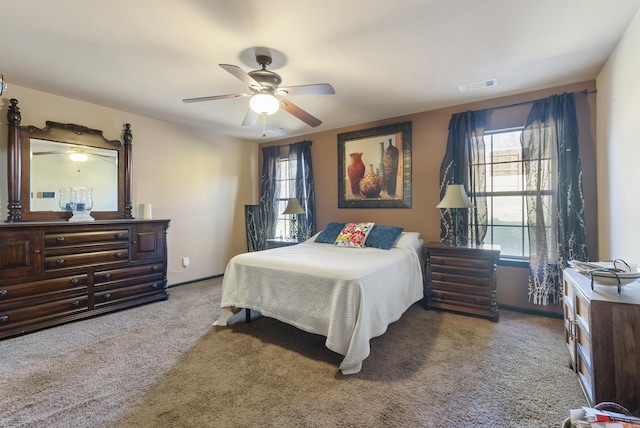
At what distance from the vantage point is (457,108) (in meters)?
3.53

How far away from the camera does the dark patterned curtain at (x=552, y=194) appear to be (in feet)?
9.37

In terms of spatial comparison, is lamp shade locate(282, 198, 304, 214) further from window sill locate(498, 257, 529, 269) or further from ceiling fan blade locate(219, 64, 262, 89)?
window sill locate(498, 257, 529, 269)

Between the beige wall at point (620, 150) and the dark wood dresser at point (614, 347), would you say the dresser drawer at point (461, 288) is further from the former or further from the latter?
the dark wood dresser at point (614, 347)

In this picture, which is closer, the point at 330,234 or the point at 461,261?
the point at 461,261

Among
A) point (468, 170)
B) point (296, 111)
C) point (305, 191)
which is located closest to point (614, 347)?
point (468, 170)

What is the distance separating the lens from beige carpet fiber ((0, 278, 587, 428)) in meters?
1.59

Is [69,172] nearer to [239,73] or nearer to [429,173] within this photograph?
[239,73]

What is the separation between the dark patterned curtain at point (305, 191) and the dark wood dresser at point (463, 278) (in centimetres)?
203

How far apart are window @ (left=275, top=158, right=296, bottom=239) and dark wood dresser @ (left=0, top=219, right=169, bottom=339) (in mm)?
1964

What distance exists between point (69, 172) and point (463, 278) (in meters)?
4.56

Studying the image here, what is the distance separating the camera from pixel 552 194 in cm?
298

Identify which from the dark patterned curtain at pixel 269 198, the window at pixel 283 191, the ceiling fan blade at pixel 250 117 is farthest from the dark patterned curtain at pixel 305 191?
the ceiling fan blade at pixel 250 117

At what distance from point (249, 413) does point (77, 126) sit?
366 cm

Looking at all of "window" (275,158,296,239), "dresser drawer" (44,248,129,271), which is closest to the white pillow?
"window" (275,158,296,239)
